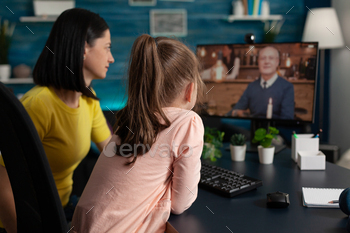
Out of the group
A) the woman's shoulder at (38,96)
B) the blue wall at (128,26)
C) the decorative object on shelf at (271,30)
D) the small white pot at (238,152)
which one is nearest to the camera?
the woman's shoulder at (38,96)

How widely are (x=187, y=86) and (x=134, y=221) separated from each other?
40cm

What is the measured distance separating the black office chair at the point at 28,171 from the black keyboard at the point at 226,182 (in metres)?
0.46

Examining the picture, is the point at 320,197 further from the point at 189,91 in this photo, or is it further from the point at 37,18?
the point at 37,18

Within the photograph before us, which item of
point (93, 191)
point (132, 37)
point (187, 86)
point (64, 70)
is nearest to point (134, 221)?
point (93, 191)

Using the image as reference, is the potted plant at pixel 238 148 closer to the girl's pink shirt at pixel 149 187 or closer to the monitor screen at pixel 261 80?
the monitor screen at pixel 261 80

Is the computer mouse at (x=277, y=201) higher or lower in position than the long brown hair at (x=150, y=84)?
lower

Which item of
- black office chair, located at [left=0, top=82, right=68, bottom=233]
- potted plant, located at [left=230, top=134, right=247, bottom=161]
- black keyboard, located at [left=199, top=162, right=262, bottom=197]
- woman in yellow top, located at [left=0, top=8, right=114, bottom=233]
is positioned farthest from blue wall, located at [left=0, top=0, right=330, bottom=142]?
black office chair, located at [left=0, top=82, right=68, bottom=233]

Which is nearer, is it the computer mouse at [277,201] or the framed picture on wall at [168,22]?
the computer mouse at [277,201]

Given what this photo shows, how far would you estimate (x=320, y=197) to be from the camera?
0.89 m

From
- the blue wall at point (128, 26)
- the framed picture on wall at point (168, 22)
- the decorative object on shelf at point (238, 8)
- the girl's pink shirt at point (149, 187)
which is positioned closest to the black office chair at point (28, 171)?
the girl's pink shirt at point (149, 187)

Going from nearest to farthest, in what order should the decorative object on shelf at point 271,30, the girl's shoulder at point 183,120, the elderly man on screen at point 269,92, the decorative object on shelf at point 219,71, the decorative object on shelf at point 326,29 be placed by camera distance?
the girl's shoulder at point 183,120 → the elderly man on screen at point 269,92 → the decorative object on shelf at point 219,71 → the decorative object on shelf at point 326,29 → the decorative object on shelf at point 271,30

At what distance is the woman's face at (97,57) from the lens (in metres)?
1.33

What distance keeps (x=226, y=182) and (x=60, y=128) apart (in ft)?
2.25

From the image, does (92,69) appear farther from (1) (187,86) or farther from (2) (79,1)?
(2) (79,1)
